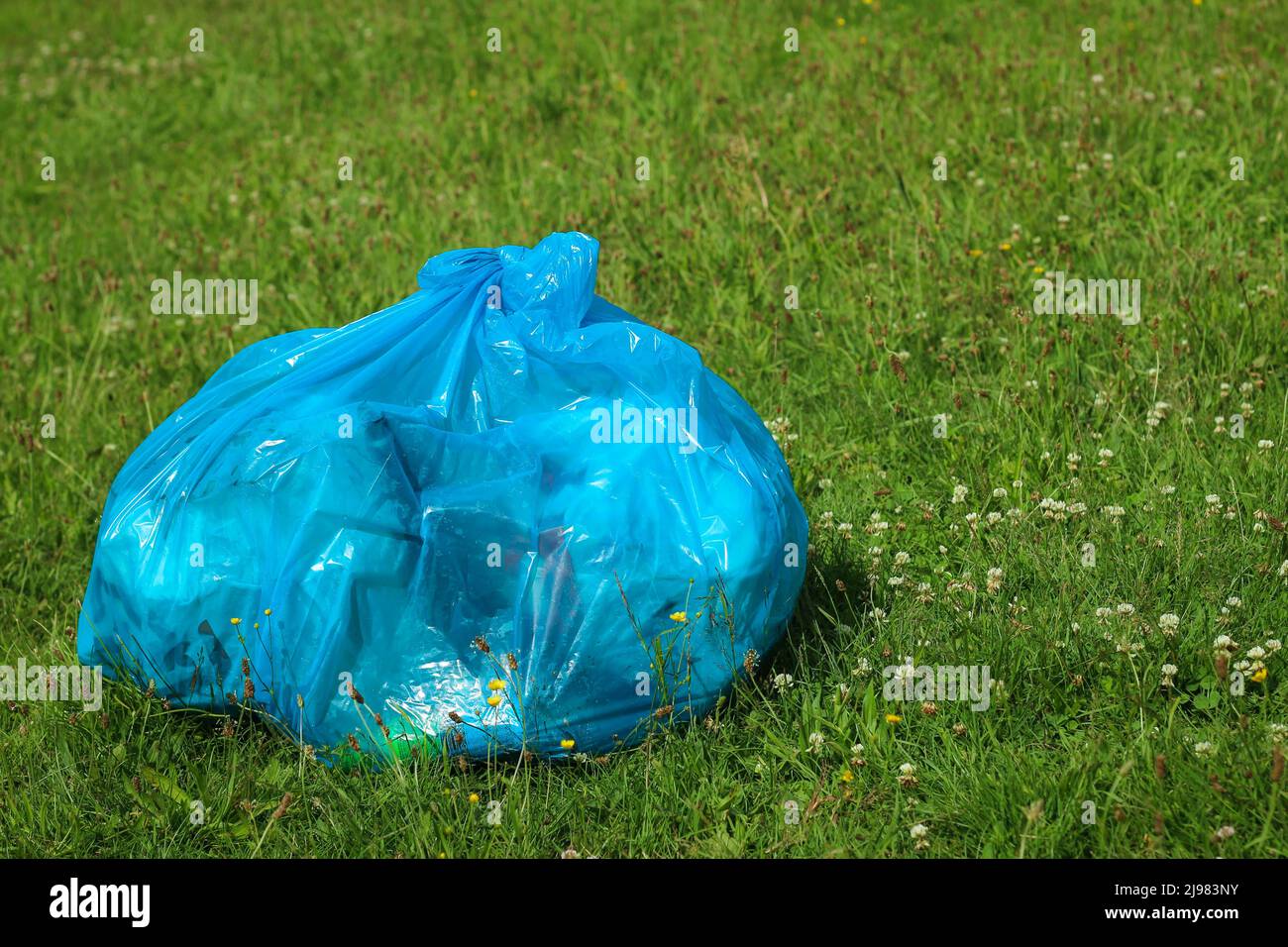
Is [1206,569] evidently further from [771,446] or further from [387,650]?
[387,650]

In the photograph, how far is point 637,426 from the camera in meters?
2.85

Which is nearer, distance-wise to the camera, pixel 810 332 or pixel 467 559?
pixel 467 559

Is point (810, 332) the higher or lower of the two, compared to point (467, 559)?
higher

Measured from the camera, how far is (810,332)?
446 cm

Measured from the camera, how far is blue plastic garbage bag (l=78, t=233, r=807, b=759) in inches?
108

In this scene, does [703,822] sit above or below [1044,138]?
below

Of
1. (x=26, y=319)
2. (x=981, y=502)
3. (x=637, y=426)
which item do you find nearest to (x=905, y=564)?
(x=981, y=502)

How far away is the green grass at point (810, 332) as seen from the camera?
108 inches

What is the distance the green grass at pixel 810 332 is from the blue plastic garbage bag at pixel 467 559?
0.13 meters

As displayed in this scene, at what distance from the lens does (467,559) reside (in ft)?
9.10

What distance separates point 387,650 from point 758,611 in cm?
76

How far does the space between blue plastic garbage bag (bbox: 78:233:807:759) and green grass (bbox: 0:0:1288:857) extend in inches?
5.0

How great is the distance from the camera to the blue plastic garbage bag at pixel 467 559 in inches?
108

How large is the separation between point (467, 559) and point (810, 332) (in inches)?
79.3
